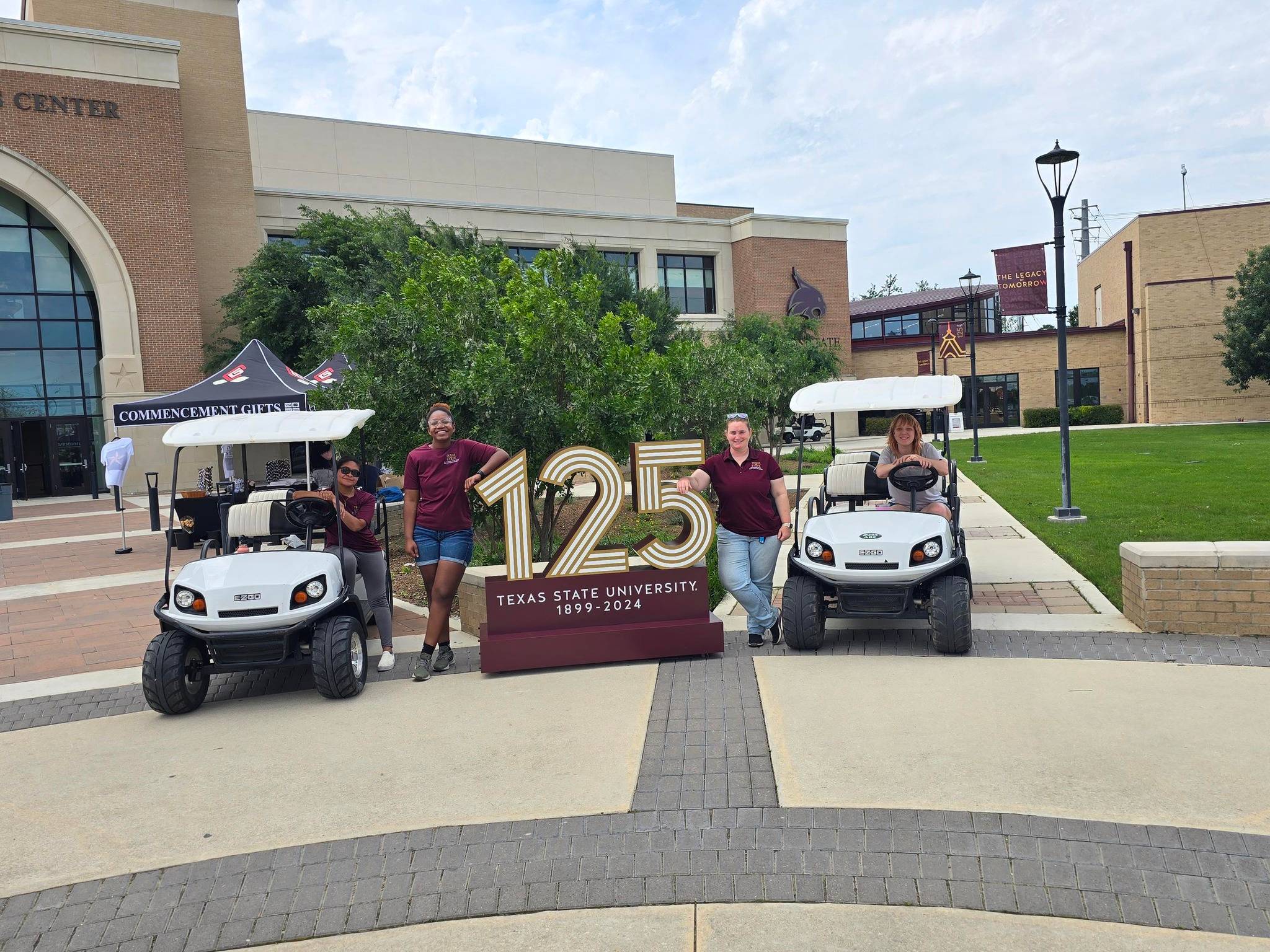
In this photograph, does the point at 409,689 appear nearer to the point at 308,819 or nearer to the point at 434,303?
the point at 308,819

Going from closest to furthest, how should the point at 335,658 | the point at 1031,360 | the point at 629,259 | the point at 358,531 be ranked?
the point at 335,658 → the point at 358,531 → the point at 629,259 → the point at 1031,360

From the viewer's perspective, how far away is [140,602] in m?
10.7

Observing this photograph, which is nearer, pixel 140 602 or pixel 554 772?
pixel 554 772

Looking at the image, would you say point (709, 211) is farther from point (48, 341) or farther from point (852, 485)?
point (852, 485)

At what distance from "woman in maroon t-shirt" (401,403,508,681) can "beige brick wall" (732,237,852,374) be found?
4146 centimetres

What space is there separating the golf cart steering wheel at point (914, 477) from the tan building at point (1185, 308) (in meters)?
43.9

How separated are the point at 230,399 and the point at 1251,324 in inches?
1473

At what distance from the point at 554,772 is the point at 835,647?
3058 mm

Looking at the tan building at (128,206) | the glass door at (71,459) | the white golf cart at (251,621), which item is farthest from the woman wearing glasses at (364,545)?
the glass door at (71,459)

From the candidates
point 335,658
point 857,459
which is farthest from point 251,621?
point 857,459

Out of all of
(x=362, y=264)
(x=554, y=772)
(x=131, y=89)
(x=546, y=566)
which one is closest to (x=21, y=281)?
(x=131, y=89)

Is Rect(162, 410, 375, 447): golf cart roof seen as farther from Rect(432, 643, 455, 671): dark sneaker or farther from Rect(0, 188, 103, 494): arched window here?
Rect(0, 188, 103, 494): arched window

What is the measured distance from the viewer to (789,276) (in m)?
49.2

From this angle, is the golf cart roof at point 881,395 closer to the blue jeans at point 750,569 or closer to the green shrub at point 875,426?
the blue jeans at point 750,569
